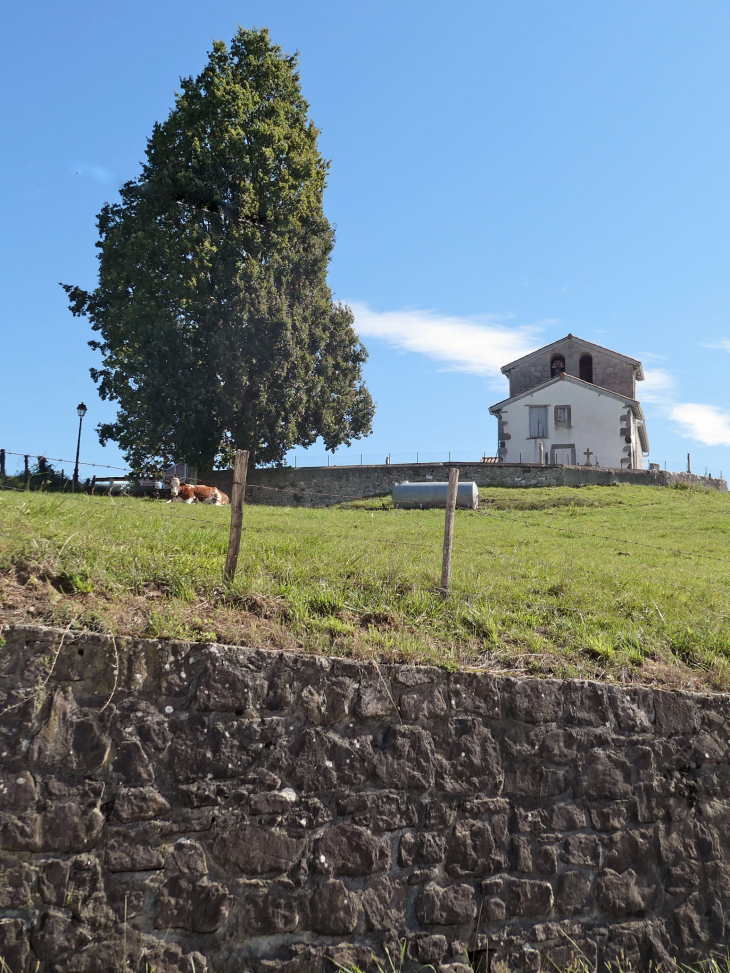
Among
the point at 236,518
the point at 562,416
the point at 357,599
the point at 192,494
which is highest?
the point at 562,416

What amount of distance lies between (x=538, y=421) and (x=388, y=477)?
41.6 ft

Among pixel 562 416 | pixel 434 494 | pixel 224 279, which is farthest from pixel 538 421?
pixel 434 494

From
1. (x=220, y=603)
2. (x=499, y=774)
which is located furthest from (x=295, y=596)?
(x=499, y=774)

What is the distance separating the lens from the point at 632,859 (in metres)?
6.94

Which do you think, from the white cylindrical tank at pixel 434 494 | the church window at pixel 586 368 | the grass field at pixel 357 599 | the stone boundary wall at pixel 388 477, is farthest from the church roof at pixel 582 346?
the grass field at pixel 357 599

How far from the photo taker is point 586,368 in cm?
4662

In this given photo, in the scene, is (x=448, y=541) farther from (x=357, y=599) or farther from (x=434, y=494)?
(x=434, y=494)

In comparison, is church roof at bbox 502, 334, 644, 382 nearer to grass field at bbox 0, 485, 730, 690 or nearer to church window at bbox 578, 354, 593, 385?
church window at bbox 578, 354, 593, 385

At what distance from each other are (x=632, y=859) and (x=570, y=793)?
0.81 m

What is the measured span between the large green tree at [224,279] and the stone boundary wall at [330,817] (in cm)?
2391

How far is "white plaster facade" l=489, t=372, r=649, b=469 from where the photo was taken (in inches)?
1623

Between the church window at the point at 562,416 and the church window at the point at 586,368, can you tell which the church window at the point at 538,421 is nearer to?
the church window at the point at 562,416

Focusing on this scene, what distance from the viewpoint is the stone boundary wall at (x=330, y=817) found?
5.80 meters

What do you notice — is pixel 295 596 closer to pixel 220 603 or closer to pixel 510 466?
pixel 220 603
